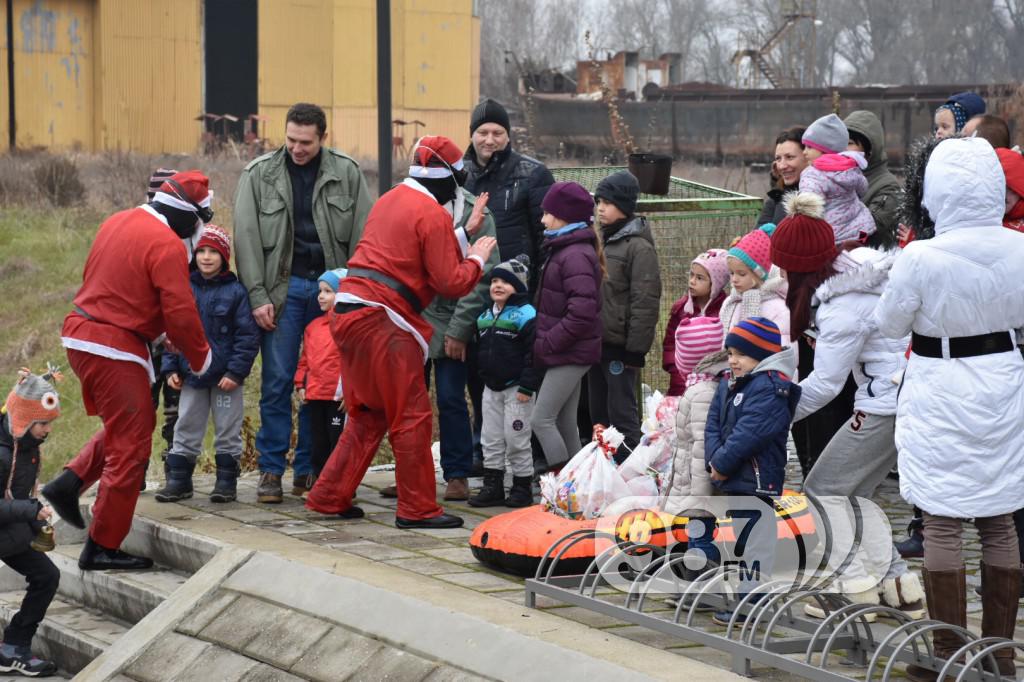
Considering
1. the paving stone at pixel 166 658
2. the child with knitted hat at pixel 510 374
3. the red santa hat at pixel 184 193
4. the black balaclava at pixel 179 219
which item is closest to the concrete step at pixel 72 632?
the paving stone at pixel 166 658

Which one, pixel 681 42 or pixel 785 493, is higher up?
pixel 681 42

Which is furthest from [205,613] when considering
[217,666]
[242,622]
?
[217,666]

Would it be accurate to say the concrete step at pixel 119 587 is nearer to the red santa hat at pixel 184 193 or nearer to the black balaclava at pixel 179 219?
the black balaclava at pixel 179 219

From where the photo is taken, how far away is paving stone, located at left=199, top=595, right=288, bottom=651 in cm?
647

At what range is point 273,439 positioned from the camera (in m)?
8.73

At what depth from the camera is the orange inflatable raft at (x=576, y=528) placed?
6.43m

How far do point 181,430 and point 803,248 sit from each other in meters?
3.79

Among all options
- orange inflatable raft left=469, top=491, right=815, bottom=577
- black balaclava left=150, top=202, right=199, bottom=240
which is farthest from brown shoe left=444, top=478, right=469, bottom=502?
black balaclava left=150, top=202, right=199, bottom=240

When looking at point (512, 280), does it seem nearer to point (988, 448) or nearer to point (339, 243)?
point (339, 243)

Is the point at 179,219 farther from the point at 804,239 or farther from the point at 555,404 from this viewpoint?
the point at 804,239

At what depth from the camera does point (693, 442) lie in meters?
6.68

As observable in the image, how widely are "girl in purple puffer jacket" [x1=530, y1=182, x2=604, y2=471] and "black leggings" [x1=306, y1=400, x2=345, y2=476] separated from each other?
3.75 ft

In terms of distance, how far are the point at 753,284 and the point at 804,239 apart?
0.92 metres

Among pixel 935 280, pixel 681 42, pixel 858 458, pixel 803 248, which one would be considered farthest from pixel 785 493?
pixel 681 42
